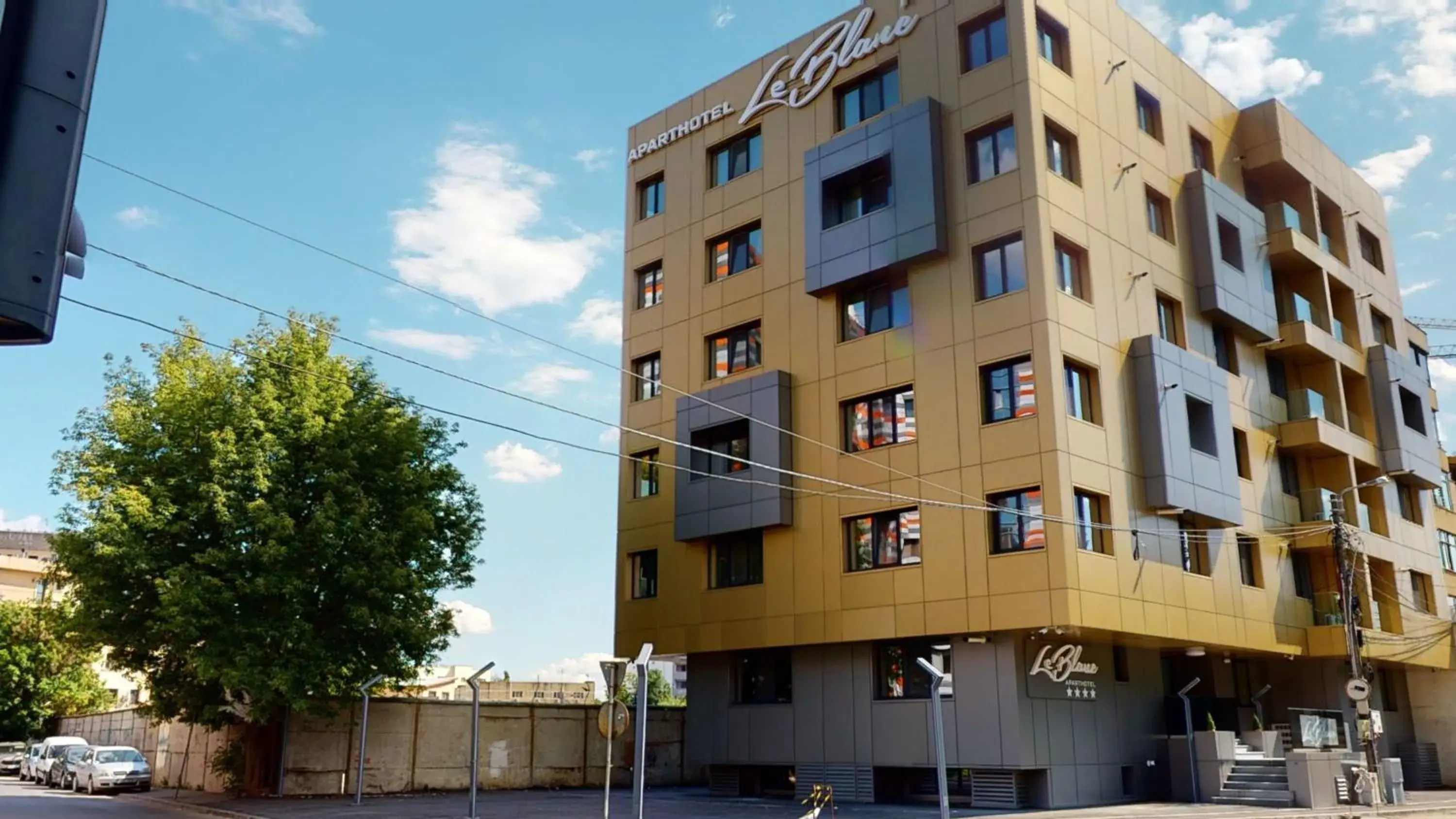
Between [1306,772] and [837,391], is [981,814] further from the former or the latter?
[837,391]

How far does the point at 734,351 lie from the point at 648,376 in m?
4.57

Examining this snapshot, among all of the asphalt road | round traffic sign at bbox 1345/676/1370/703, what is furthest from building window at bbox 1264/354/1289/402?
the asphalt road

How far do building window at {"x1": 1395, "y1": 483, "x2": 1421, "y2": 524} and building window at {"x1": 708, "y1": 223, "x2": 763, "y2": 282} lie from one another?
94.9ft

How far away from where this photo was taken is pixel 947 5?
35.3 m

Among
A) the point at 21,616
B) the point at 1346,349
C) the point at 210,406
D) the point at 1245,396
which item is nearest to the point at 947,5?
the point at 1245,396

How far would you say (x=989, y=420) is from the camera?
3216cm

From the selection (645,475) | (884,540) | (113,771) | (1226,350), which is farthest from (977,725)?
(113,771)

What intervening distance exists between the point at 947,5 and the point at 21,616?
62.1m

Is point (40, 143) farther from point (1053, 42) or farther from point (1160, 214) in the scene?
point (1160, 214)

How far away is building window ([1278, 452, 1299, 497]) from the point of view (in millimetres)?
41594

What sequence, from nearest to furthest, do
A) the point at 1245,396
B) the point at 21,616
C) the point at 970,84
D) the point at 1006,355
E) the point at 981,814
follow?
the point at 981,814 < the point at 1006,355 < the point at 970,84 < the point at 1245,396 < the point at 21,616

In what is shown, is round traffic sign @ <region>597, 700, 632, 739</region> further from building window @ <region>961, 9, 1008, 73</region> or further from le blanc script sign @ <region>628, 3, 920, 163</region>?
le blanc script sign @ <region>628, 3, 920, 163</region>

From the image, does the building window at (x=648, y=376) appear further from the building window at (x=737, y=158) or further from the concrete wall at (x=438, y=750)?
the concrete wall at (x=438, y=750)

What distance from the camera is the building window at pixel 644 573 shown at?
4084cm
